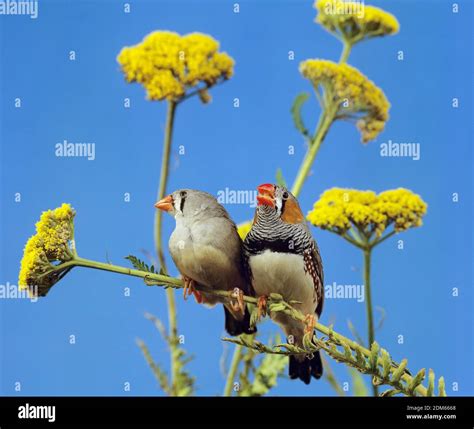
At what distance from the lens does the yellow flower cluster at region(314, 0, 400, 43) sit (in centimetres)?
365

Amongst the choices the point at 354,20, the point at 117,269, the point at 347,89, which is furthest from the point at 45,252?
the point at 354,20

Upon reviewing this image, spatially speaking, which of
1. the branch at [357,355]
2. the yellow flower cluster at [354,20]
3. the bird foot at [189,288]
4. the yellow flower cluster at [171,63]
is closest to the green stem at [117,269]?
the branch at [357,355]

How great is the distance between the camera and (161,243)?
3.43 metres

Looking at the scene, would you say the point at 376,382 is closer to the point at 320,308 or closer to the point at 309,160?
the point at 320,308

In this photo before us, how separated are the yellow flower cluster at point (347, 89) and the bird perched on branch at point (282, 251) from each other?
1.23 metres

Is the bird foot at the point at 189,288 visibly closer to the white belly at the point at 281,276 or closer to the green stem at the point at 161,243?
the white belly at the point at 281,276

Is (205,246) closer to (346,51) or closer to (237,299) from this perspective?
(237,299)

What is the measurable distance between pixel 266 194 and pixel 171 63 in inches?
52.1

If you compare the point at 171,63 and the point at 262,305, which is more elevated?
the point at 171,63

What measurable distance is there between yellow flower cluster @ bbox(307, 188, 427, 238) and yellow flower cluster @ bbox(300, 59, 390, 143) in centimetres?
52
